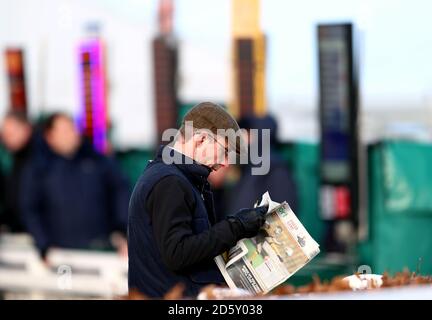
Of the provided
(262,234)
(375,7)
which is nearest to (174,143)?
(262,234)

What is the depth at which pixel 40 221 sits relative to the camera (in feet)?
24.7

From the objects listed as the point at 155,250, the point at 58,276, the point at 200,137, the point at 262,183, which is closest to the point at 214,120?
the point at 200,137

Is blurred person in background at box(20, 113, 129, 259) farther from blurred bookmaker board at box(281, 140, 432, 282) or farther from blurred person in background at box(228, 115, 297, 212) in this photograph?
blurred bookmaker board at box(281, 140, 432, 282)

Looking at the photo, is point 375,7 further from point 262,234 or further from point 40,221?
point 262,234

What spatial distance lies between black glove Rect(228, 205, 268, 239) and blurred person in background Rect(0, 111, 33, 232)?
17.2 feet

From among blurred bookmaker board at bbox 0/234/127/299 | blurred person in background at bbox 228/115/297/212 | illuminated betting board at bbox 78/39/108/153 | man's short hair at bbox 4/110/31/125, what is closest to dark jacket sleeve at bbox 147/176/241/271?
blurred person in background at bbox 228/115/297/212

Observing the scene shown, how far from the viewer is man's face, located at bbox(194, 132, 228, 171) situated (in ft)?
9.35

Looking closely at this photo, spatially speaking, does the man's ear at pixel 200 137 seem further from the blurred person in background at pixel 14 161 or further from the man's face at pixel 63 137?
the blurred person in background at pixel 14 161

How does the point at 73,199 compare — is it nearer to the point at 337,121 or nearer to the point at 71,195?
the point at 71,195

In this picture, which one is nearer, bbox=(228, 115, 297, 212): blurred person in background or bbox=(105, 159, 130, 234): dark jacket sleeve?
bbox=(228, 115, 297, 212): blurred person in background

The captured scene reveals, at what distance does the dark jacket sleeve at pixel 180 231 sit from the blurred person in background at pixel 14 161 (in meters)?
5.23

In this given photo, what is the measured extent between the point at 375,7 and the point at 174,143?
13.2 feet

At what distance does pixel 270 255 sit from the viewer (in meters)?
2.86

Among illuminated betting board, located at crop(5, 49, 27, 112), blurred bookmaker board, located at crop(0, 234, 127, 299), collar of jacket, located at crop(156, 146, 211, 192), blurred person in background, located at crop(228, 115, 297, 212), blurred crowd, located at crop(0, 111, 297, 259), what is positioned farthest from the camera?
illuminated betting board, located at crop(5, 49, 27, 112)
